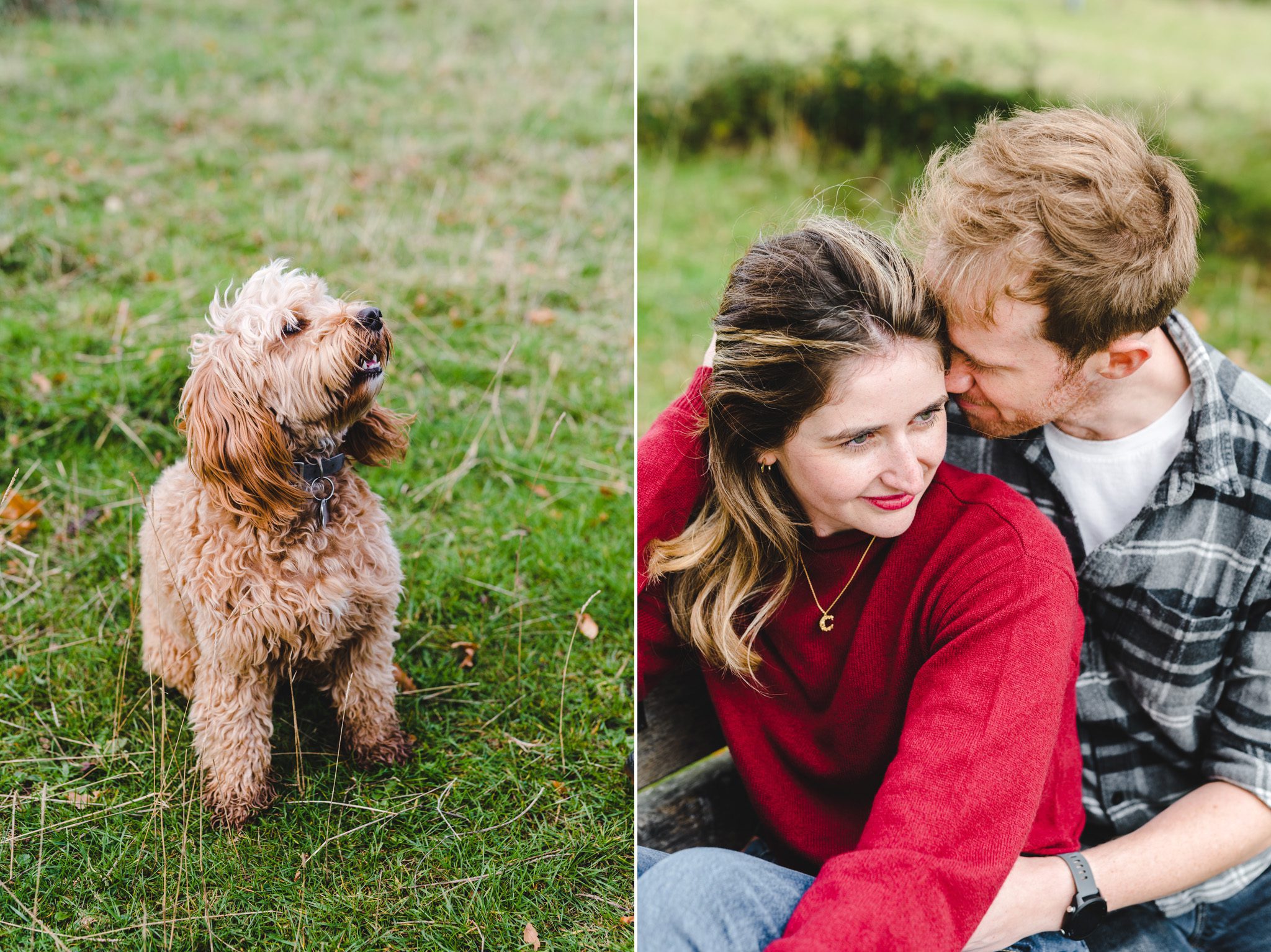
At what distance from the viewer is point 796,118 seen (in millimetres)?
9172

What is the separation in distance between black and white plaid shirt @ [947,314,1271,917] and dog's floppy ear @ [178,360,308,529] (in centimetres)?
191

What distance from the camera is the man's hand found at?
7.25 ft

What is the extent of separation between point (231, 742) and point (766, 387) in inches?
72.1

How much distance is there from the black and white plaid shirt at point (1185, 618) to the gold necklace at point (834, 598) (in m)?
0.62

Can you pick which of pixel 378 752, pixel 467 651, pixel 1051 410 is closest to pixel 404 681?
pixel 467 651

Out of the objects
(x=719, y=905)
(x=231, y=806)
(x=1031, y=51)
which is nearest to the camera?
(x=719, y=905)

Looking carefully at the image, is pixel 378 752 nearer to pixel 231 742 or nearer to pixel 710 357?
pixel 231 742

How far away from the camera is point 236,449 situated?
2639mm

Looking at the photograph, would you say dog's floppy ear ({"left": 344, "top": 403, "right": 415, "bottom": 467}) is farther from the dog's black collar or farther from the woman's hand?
the woman's hand

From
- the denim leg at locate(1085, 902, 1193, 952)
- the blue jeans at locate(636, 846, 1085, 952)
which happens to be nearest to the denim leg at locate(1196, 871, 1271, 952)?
the denim leg at locate(1085, 902, 1193, 952)

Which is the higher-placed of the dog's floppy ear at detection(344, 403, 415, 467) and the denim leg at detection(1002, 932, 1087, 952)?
the dog's floppy ear at detection(344, 403, 415, 467)

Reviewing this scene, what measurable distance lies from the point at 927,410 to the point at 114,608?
2.85 meters

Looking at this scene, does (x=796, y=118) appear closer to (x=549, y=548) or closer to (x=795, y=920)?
(x=549, y=548)

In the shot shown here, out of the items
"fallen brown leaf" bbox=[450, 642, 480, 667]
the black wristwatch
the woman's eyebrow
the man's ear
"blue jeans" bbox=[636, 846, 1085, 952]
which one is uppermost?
the man's ear
